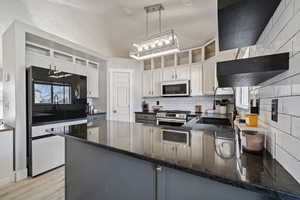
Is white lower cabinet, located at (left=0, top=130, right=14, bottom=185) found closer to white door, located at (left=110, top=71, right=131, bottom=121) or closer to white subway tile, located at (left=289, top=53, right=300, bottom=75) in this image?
white door, located at (left=110, top=71, right=131, bottom=121)

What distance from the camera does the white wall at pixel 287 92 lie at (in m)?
0.53

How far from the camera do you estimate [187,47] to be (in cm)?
392

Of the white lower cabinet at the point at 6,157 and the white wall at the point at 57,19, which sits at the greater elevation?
the white wall at the point at 57,19

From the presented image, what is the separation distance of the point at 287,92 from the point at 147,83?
3888 millimetres

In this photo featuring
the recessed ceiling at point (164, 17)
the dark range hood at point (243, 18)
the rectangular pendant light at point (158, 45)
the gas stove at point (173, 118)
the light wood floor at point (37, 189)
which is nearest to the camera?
the dark range hood at point (243, 18)

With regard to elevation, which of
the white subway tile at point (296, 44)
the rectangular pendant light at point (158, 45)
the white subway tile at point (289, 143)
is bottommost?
the white subway tile at point (289, 143)

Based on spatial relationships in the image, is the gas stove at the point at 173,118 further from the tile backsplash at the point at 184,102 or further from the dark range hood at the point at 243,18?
the dark range hood at the point at 243,18

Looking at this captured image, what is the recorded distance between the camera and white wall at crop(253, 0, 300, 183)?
526 millimetres

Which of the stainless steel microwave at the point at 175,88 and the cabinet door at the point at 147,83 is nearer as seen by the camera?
the stainless steel microwave at the point at 175,88

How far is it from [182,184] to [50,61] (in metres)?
3.20

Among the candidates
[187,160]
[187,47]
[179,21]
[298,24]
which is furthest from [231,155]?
[187,47]

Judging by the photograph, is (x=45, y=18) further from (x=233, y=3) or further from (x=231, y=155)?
(x=231, y=155)

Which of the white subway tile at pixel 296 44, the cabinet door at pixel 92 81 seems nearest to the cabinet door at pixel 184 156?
the white subway tile at pixel 296 44

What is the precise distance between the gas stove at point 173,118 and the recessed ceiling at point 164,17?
74.2 inches
